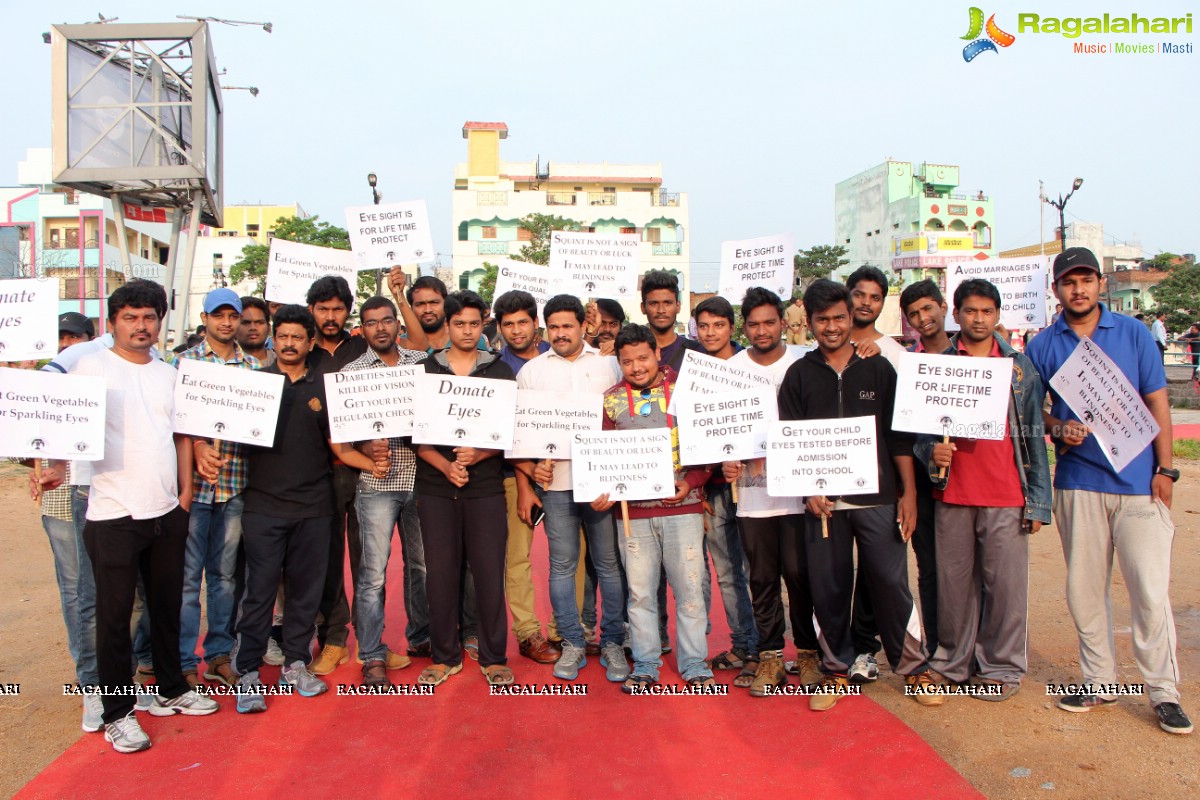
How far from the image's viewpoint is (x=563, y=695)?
4.97 m

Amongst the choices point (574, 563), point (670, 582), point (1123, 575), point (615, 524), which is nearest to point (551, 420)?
point (615, 524)

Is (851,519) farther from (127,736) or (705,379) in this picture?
(127,736)

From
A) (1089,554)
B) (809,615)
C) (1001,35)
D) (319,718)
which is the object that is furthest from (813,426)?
(1001,35)

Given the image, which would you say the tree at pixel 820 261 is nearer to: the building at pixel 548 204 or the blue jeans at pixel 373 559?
the building at pixel 548 204

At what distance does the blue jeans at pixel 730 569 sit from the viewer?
5.28 metres

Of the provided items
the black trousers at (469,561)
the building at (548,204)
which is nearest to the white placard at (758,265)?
the black trousers at (469,561)

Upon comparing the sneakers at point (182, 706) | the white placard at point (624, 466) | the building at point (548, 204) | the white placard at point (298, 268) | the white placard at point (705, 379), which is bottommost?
the sneakers at point (182, 706)

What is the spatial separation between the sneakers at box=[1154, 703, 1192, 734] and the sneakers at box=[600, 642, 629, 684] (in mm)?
2731

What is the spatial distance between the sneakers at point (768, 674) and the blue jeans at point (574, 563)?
90 cm

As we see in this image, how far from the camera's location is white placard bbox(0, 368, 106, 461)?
4.17 m

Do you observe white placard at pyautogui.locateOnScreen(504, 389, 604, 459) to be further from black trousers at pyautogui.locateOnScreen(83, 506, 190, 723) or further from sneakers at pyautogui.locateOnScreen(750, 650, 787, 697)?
black trousers at pyautogui.locateOnScreen(83, 506, 190, 723)

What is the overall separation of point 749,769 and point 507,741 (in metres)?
1.20

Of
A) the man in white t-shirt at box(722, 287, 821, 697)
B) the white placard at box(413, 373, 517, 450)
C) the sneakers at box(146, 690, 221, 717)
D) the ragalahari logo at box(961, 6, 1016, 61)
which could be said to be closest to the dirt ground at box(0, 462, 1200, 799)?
the sneakers at box(146, 690, 221, 717)

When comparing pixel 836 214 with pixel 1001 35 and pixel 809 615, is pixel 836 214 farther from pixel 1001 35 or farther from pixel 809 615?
pixel 809 615
